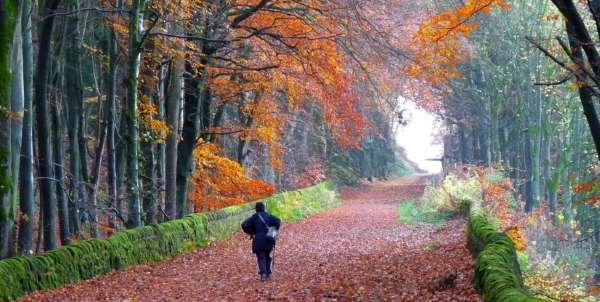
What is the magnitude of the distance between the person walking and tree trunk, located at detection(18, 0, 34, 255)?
4.11 m

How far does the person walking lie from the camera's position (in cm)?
1375

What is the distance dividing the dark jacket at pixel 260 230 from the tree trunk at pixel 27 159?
162 inches

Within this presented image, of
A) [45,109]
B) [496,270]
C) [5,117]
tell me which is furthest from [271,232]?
[496,270]

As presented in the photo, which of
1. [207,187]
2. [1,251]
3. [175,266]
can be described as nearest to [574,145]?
[207,187]

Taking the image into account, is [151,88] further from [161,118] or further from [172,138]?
[172,138]

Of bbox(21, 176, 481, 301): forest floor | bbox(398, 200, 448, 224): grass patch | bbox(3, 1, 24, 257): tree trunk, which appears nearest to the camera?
bbox(21, 176, 481, 301): forest floor

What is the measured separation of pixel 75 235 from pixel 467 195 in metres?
12.6

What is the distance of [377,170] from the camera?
64.3 m

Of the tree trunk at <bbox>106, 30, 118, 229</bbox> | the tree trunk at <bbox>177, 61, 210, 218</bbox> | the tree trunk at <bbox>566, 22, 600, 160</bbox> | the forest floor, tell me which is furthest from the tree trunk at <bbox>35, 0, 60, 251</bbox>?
the tree trunk at <bbox>566, 22, 600, 160</bbox>

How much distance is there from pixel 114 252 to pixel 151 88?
8.71 m

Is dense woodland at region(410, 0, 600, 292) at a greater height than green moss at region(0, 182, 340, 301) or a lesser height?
greater

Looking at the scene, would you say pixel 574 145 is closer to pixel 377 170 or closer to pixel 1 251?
pixel 1 251

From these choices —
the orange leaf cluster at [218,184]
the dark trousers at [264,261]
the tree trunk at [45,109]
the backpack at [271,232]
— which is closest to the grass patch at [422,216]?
the orange leaf cluster at [218,184]

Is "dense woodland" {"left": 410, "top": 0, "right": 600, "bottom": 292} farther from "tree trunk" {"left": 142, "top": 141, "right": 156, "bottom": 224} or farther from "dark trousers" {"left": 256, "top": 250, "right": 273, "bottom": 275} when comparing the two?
"dark trousers" {"left": 256, "top": 250, "right": 273, "bottom": 275}
